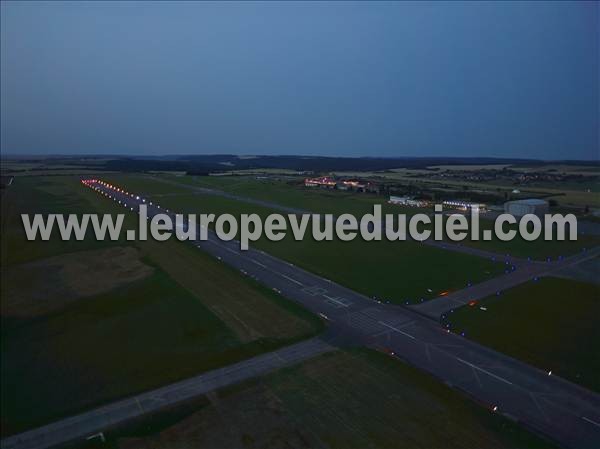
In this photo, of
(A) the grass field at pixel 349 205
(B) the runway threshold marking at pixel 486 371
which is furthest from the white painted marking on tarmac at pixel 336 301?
(A) the grass field at pixel 349 205

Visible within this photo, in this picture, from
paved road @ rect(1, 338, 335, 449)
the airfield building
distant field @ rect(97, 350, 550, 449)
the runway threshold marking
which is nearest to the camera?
distant field @ rect(97, 350, 550, 449)

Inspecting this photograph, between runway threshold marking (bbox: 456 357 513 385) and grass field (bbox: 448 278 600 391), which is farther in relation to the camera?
grass field (bbox: 448 278 600 391)

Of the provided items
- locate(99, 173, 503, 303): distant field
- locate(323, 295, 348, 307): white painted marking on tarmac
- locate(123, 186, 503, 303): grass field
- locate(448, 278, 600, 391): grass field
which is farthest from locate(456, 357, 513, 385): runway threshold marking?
locate(323, 295, 348, 307): white painted marking on tarmac

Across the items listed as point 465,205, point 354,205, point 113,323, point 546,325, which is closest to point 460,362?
point 546,325

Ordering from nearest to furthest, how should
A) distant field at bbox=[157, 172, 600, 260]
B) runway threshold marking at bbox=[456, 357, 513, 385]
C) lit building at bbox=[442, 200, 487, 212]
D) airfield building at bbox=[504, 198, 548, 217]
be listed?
runway threshold marking at bbox=[456, 357, 513, 385] < distant field at bbox=[157, 172, 600, 260] < airfield building at bbox=[504, 198, 548, 217] < lit building at bbox=[442, 200, 487, 212]

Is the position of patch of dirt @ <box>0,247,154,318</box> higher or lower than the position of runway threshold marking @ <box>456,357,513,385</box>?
higher

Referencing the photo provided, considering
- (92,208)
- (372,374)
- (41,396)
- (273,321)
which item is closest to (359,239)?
(273,321)

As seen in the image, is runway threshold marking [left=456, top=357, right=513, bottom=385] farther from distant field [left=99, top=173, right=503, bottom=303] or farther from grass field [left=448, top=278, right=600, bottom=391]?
distant field [left=99, top=173, right=503, bottom=303]

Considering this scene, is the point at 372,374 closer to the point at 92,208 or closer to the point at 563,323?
the point at 563,323
